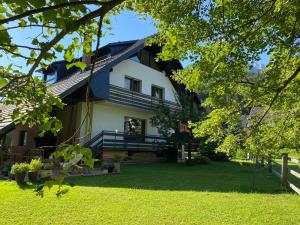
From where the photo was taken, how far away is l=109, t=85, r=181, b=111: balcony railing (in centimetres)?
1745

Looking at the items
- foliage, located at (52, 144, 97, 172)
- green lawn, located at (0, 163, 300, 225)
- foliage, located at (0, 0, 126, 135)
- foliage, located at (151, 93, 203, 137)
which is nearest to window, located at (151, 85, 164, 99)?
foliage, located at (151, 93, 203, 137)

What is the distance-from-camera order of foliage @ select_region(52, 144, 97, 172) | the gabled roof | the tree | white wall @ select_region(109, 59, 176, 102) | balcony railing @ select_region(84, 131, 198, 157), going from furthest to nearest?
white wall @ select_region(109, 59, 176, 102), balcony railing @ select_region(84, 131, 198, 157), the gabled roof, the tree, foliage @ select_region(52, 144, 97, 172)

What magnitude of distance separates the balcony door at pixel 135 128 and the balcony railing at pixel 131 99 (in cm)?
144

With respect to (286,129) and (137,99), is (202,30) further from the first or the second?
(137,99)

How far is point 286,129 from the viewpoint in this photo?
5398mm

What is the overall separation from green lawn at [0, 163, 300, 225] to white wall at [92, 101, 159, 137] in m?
8.92

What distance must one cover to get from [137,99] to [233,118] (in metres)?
14.1

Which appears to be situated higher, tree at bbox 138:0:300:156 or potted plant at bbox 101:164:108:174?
tree at bbox 138:0:300:156

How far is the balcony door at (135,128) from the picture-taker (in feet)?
63.3

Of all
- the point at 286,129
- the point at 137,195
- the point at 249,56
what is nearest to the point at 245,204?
the point at 286,129

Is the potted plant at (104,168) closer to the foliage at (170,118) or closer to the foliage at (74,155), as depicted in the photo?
the foliage at (170,118)

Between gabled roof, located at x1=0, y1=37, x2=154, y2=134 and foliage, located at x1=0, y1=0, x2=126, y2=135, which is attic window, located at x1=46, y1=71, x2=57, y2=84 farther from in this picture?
foliage, located at x1=0, y1=0, x2=126, y2=135

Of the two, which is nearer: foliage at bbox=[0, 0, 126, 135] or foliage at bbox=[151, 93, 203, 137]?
foliage at bbox=[0, 0, 126, 135]

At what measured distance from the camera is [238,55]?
15.0ft
